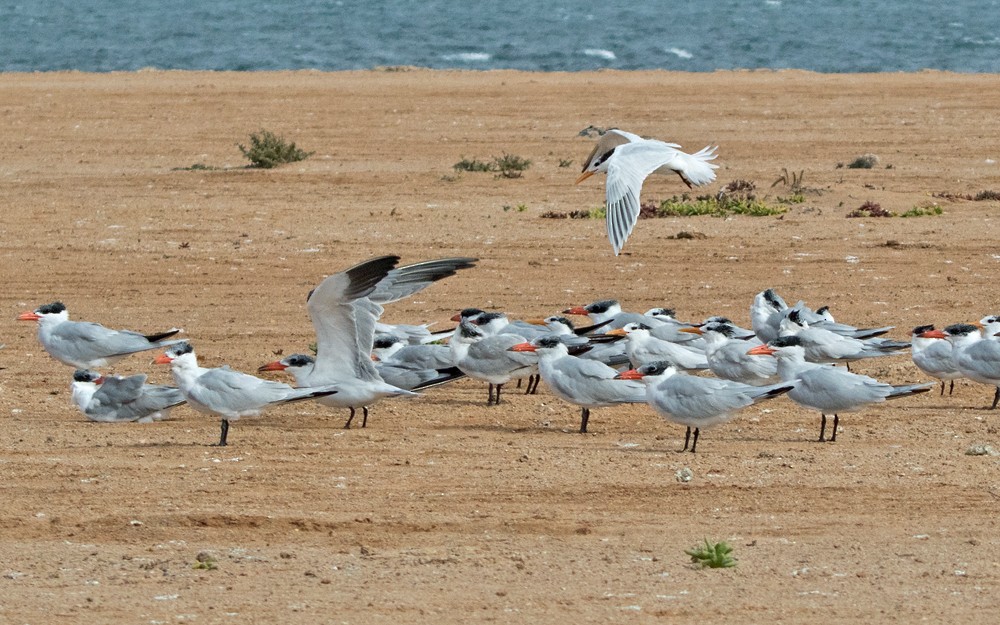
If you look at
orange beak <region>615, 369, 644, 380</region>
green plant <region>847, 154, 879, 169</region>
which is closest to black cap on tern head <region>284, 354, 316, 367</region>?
orange beak <region>615, 369, 644, 380</region>

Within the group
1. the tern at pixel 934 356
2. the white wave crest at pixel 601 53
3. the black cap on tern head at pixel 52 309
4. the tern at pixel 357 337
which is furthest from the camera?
the white wave crest at pixel 601 53

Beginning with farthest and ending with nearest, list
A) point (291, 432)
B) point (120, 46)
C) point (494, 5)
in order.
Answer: point (494, 5) < point (120, 46) < point (291, 432)

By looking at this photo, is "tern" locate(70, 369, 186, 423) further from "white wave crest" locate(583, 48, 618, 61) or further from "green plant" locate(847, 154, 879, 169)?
"white wave crest" locate(583, 48, 618, 61)

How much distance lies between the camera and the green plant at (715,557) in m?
7.17

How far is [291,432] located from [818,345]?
12.7 ft

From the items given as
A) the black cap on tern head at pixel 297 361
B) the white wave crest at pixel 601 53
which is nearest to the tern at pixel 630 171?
the black cap on tern head at pixel 297 361

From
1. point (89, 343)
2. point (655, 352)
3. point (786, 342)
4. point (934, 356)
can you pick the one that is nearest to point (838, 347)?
point (934, 356)

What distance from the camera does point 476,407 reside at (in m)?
11.4

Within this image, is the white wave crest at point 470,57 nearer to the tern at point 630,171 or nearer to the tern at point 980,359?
the tern at point 630,171

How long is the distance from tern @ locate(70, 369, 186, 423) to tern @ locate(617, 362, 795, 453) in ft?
10.5

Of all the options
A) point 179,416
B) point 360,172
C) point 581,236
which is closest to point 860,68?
point 360,172

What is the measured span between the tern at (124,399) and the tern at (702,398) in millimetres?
3198

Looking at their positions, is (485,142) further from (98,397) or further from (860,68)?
(860,68)

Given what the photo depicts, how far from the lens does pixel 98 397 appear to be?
10.5 metres
